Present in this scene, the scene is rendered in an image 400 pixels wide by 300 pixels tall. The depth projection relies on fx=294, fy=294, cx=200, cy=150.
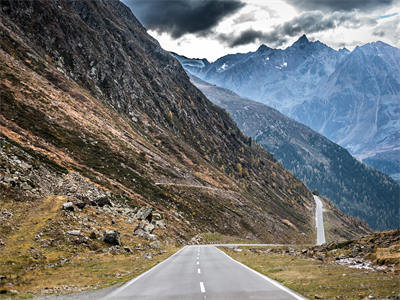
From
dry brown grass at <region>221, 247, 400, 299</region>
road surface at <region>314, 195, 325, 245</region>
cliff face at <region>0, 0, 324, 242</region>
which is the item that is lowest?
road surface at <region>314, 195, 325, 245</region>

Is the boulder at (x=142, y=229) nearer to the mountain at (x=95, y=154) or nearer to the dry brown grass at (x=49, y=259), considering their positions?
the mountain at (x=95, y=154)

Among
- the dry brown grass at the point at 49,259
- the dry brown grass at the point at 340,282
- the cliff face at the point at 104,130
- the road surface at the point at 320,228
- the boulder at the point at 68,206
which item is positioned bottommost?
the road surface at the point at 320,228

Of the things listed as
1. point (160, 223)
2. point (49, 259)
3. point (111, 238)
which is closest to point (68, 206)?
point (111, 238)

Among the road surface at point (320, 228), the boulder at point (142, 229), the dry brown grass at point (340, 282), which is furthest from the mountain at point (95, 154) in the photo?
the dry brown grass at point (340, 282)

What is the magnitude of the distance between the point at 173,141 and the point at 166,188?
41863mm

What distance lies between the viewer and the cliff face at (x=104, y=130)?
4894 centimetres

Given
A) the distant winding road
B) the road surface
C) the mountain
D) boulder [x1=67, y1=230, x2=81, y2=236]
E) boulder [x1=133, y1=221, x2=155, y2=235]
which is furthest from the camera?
the road surface

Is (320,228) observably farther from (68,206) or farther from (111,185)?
(68,206)

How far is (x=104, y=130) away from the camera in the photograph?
242 feet

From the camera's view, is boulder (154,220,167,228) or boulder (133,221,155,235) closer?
boulder (133,221,155,235)

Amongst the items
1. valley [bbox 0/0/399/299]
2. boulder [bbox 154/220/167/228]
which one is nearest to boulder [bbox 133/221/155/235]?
valley [bbox 0/0/399/299]

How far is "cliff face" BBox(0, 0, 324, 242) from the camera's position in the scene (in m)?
48.9

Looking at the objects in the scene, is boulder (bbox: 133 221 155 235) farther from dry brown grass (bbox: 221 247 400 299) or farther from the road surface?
the road surface

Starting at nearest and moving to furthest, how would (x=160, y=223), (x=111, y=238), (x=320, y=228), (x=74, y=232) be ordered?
(x=74, y=232) → (x=111, y=238) → (x=160, y=223) → (x=320, y=228)
